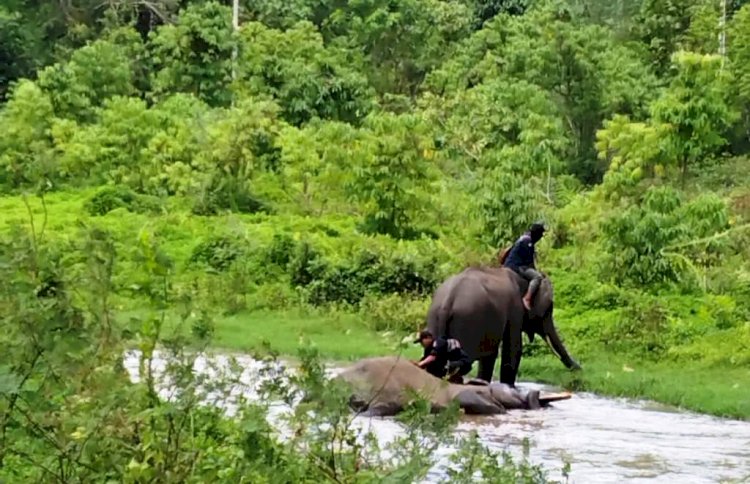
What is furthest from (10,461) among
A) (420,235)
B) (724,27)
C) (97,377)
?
(724,27)

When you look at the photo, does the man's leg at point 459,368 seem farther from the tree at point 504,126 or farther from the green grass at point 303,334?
the tree at point 504,126

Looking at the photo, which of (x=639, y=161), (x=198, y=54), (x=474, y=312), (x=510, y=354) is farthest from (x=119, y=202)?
(x=474, y=312)

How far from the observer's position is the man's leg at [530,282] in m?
13.0

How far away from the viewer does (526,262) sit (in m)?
13.3

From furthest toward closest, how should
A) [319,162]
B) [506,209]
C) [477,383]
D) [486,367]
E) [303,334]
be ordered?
1. [319,162]
2. [506,209]
3. [303,334]
4. [486,367]
5. [477,383]

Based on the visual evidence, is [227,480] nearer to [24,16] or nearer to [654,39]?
[654,39]

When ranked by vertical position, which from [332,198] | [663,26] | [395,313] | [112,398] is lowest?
[332,198]

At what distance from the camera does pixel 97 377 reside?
433 cm

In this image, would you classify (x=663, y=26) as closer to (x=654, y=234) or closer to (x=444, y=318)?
(x=654, y=234)

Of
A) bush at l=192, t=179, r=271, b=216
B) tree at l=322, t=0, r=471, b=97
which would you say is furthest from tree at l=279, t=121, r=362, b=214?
tree at l=322, t=0, r=471, b=97

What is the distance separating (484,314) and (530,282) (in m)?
1.11

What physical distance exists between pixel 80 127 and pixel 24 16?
8.99 metres

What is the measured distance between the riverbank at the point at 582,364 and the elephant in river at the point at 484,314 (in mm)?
582

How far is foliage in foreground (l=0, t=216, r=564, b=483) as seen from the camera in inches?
167
